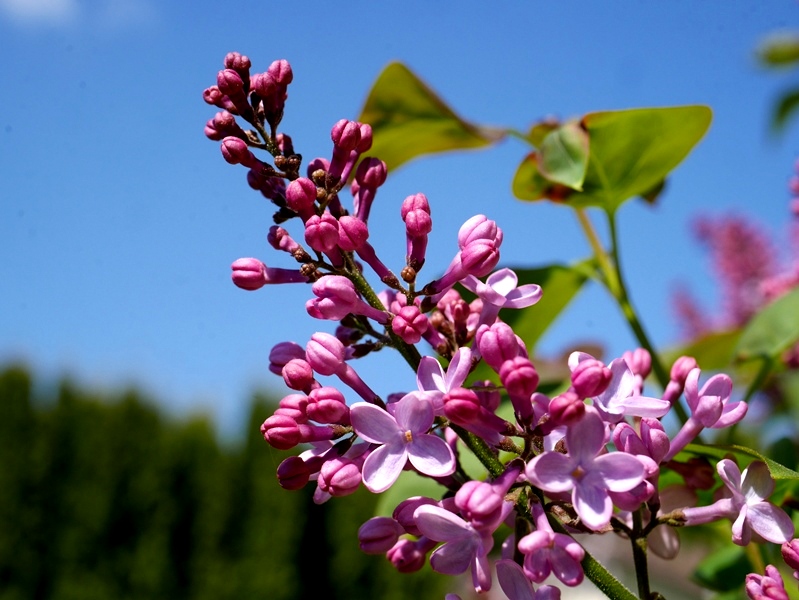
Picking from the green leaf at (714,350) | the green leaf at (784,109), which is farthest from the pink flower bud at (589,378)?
the green leaf at (784,109)

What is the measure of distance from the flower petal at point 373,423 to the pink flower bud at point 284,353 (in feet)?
0.63

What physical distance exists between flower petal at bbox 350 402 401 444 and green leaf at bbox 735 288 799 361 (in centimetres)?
130

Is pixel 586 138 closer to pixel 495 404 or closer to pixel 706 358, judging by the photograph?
pixel 495 404

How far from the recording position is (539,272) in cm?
179

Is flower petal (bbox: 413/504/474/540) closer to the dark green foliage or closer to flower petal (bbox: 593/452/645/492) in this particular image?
flower petal (bbox: 593/452/645/492)

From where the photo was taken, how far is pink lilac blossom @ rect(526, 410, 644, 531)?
76 centimetres

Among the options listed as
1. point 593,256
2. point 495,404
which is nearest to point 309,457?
point 495,404

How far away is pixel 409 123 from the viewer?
1.85 meters

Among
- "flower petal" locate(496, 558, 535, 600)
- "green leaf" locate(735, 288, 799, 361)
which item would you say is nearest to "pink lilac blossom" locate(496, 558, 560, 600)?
"flower petal" locate(496, 558, 535, 600)

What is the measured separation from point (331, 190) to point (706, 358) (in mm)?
1693

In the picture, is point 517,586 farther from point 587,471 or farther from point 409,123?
point 409,123

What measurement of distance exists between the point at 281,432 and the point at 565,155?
0.78m

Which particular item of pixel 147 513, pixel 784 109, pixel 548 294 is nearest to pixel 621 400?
pixel 548 294

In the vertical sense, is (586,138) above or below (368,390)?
above
